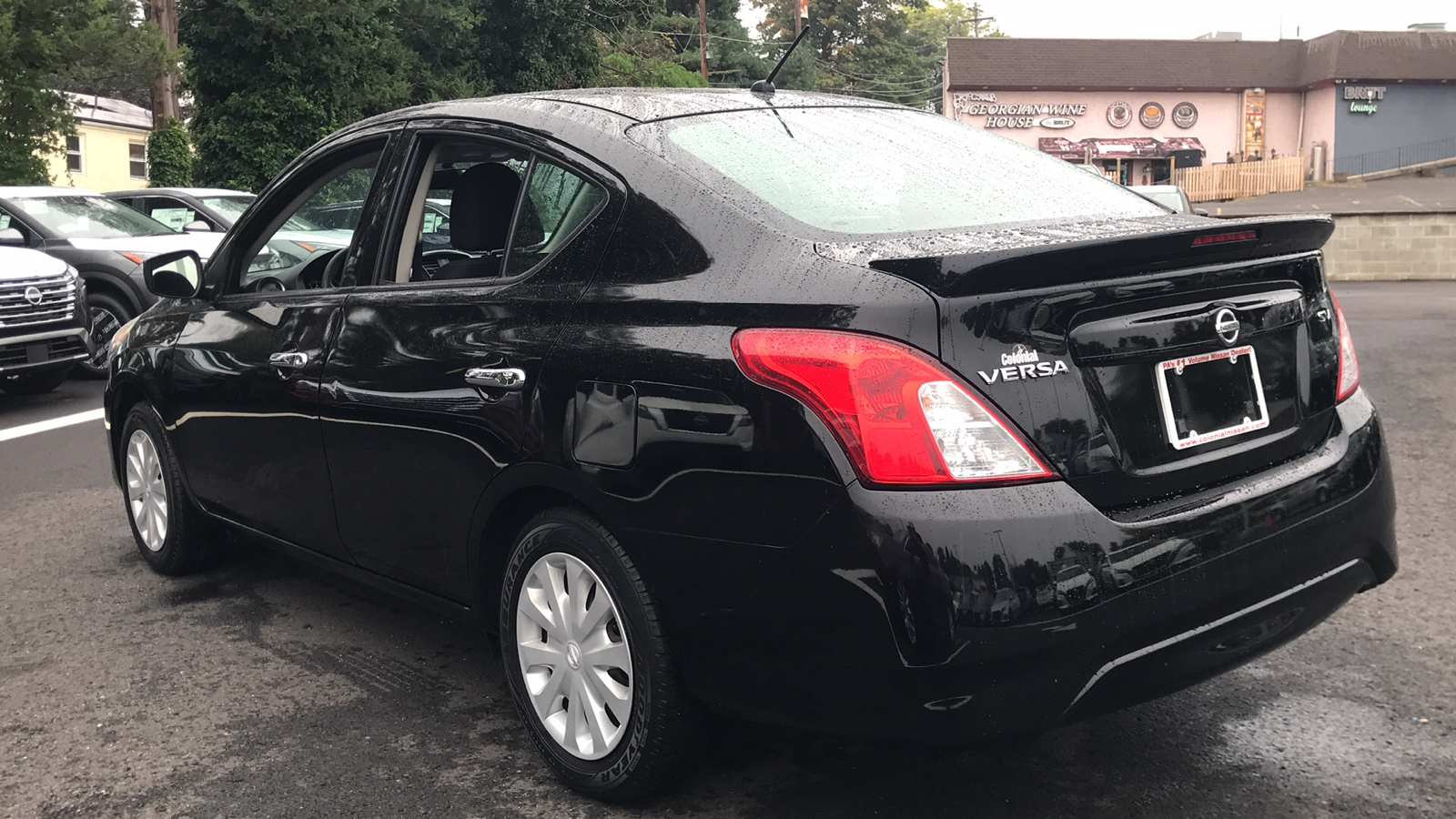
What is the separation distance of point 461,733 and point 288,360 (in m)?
1.27

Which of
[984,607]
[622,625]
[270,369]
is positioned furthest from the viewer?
[270,369]

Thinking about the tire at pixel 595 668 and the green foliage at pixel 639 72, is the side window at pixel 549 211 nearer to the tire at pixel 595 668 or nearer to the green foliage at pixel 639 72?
the tire at pixel 595 668

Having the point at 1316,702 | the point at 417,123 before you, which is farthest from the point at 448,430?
the point at 1316,702

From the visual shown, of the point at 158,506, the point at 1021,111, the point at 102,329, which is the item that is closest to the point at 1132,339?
the point at 158,506

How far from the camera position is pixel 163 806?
320 cm

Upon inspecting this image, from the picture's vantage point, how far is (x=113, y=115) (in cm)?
4175

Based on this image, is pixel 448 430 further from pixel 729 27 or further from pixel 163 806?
pixel 729 27

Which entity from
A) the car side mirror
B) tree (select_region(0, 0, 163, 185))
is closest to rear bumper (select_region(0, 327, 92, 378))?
the car side mirror

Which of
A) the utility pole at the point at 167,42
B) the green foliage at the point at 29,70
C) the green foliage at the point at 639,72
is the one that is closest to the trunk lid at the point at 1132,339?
the green foliage at the point at 29,70

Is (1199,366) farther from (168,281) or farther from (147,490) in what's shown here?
(147,490)

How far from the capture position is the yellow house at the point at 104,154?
38.2m

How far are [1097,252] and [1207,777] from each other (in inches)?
54.6

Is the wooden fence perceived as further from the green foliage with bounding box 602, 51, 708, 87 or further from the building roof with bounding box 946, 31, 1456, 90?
the green foliage with bounding box 602, 51, 708, 87

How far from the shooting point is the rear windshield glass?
3.04 metres
